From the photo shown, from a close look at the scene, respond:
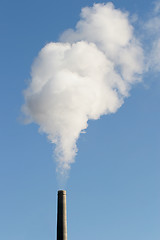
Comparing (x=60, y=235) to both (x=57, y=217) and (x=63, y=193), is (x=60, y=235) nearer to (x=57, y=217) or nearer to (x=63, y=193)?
(x=57, y=217)

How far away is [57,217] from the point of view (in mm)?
23375

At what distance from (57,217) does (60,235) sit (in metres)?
1.23

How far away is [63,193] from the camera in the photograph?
2458 centimetres

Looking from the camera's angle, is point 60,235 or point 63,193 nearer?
point 60,235

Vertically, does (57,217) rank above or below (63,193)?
below

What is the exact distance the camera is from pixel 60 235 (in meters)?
22.7

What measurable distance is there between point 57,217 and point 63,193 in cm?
188

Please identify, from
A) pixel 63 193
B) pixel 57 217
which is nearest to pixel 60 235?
pixel 57 217

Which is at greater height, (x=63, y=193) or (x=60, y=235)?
(x=63, y=193)

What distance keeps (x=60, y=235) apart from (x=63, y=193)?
3.05 m
